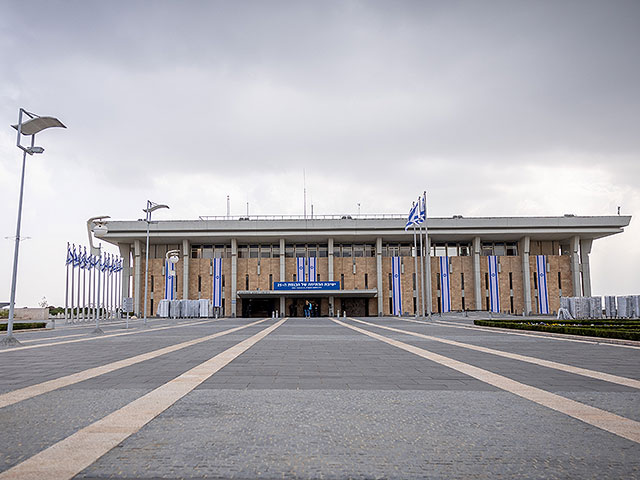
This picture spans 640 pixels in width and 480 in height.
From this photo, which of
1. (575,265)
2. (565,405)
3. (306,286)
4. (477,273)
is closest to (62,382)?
(565,405)

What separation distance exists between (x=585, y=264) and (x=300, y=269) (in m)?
35.9

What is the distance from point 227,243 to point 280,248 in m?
7.99

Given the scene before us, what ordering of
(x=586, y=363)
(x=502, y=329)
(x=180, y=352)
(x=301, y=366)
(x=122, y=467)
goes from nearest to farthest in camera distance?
1. (x=122, y=467)
2. (x=301, y=366)
3. (x=586, y=363)
4. (x=180, y=352)
5. (x=502, y=329)

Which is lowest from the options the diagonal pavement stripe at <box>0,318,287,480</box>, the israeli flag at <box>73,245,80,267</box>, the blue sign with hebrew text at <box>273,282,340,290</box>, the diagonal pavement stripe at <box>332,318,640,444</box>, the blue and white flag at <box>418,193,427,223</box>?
the diagonal pavement stripe at <box>332,318,640,444</box>

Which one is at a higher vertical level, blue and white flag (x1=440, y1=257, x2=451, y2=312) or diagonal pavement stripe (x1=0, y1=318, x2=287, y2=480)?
blue and white flag (x1=440, y1=257, x2=451, y2=312)

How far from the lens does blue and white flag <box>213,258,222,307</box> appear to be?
64.2 m

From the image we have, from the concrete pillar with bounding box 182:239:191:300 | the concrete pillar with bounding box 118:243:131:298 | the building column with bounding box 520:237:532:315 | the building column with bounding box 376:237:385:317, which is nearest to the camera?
the building column with bounding box 520:237:532:315

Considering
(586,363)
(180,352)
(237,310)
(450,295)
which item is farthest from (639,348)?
(237,310)

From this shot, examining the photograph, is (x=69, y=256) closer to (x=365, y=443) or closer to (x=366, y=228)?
(x=366, y=228)

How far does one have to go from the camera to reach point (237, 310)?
65.1 metres

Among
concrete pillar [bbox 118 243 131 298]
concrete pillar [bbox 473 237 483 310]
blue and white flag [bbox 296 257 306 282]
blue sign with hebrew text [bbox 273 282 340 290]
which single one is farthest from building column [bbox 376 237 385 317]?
concrete pillar [bbox 118 243 131 298]

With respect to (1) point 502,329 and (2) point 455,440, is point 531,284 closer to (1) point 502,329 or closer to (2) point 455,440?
(1) point 502,329

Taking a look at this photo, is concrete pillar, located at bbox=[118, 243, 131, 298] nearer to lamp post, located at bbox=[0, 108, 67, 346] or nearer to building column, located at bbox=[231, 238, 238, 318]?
building column, located at bbox=[231, 238, 238, 318]

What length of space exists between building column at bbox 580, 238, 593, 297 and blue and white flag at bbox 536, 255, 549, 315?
4664mm
